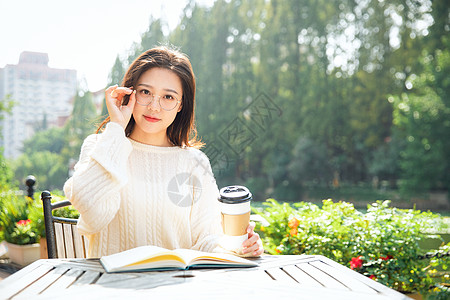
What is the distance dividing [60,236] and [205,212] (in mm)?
470

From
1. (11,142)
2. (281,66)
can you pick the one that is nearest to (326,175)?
(281,66)

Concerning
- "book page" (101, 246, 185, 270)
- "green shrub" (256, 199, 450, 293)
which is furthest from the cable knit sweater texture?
"green shrub" (256, 199, 450, 293)

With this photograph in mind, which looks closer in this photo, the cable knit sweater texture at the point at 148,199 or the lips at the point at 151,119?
the cable knit sweater texture at the point at 148,199

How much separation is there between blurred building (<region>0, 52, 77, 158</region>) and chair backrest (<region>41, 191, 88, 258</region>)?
11.5 metres

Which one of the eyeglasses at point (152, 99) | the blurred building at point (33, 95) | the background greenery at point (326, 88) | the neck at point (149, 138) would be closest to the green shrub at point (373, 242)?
the neck at point (149, 138)

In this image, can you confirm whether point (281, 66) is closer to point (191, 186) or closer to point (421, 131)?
point (421, 131)

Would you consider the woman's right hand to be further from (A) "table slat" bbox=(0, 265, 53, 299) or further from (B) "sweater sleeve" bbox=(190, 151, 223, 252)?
(A) "table slat" bbox=(0, 265, 53, 299)

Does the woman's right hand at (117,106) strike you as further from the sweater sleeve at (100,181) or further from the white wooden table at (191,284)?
the white wooden table at (191,284)

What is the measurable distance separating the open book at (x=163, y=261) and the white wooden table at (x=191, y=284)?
2cm

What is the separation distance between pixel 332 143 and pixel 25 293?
17089 mm

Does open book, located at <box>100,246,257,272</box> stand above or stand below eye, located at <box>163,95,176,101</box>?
below

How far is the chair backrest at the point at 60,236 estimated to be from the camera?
4.16 ft

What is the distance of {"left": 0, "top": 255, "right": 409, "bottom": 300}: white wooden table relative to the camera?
2.14 feet

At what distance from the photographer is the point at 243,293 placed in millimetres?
661
